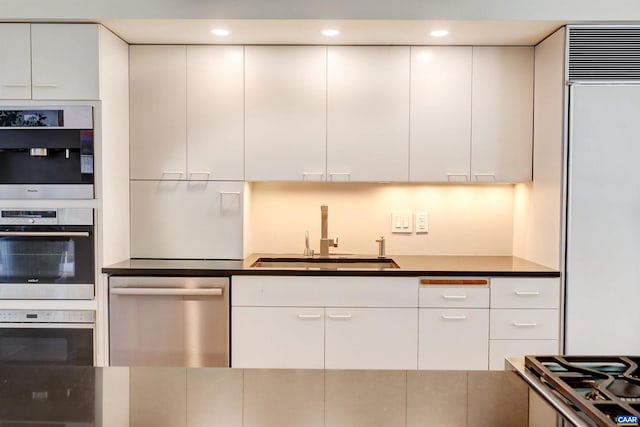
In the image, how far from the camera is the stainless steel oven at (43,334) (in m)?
2.69

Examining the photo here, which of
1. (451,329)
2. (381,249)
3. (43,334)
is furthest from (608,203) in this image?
(43,334)

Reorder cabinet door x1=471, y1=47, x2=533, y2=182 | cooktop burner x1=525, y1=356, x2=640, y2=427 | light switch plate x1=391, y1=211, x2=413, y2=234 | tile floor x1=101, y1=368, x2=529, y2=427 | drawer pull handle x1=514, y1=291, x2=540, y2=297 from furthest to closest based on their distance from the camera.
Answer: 1. light switch plate x1=391, y1=211, x2=413, y2=234
2. cabinet door x1=471, y1=47, x2=533, y2=182
3. drawer pull handle x1=514, y1=291, x2=540, y2=297
4. tile floor x1=101, y1=368, x2=529, y2=427
5. cooktop burner x1=525, y1=356, x2=640, y2=427

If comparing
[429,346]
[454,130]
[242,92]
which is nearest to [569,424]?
[429,346]

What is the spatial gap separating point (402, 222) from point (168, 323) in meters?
1.59

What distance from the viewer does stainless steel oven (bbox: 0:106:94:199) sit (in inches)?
106

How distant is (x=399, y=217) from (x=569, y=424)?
8.19 feet

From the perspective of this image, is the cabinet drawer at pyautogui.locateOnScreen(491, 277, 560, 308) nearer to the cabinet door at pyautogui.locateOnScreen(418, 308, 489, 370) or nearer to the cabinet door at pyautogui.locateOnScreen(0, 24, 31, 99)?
the cabinet door at pyautogui.locateOnScreen(418, 308, 489, 370)

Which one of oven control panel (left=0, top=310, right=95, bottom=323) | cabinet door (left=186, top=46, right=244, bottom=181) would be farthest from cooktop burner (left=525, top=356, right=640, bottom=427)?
oven control panel (left=0, top=310, right=95, bottom=323)

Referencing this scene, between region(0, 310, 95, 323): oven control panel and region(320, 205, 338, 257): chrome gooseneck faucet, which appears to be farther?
region(320, 205, 338, 257): chrome gooseneck faucet

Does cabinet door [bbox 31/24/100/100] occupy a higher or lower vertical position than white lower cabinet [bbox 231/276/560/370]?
higher

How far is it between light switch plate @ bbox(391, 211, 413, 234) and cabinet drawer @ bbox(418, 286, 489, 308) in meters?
0.68

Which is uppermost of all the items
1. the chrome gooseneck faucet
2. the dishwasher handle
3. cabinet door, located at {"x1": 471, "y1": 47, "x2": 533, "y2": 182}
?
cabinet door, located at {"x1": 471, "y1": 47, "x2": 533, "y2": 182}

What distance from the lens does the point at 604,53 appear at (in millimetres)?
2637

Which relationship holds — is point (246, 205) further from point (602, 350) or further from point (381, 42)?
point (602, 350)
